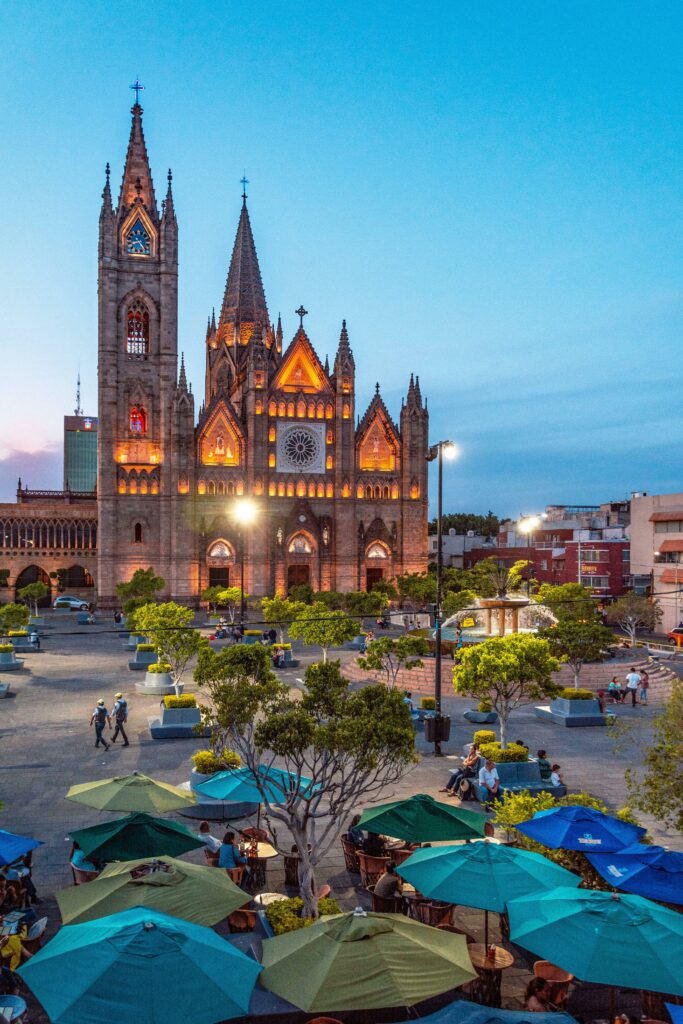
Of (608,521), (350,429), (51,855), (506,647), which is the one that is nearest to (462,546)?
(608,521)

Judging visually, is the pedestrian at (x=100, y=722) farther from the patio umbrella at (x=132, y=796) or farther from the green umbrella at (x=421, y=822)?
the green umbrella at (x=421, y=822)

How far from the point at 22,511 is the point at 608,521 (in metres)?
59.6

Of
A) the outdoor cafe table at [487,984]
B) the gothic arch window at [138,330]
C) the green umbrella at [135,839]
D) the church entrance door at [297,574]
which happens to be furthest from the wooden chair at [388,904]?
the gothic arch window at [138,330]

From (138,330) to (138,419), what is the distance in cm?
806

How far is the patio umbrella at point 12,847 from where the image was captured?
10992 millimetres

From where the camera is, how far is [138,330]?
6962cm

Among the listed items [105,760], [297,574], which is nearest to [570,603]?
[105,760]

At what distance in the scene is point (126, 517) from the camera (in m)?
65.8

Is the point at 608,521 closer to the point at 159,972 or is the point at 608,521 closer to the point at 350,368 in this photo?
the point at 350,368

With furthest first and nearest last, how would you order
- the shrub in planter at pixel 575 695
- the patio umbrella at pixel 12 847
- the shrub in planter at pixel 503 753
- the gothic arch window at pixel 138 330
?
the gothic arch window at pixel 138 330 → the shrub in planter at pixel 575 695 → the shrub in planter at pixel 503 753 → the patio umbrella at pixel 12 847

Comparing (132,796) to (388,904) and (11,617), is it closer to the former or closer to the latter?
(388,904)

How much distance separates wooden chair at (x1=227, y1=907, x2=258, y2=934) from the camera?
36.4ft

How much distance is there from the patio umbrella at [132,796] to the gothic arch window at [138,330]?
59258 mm

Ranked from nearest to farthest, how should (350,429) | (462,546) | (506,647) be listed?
(506,647), (350,429), (462,546)
